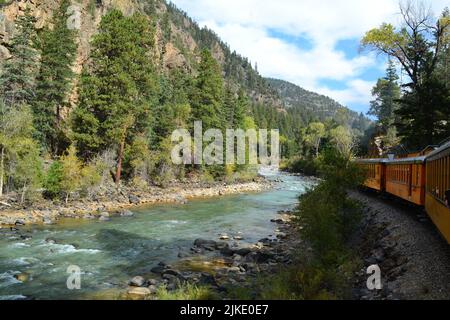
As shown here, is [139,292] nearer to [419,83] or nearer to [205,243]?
[205,243]

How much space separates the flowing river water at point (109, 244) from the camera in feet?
46.5

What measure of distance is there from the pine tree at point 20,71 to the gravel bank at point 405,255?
34950 mm

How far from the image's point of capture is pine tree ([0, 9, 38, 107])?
126ft

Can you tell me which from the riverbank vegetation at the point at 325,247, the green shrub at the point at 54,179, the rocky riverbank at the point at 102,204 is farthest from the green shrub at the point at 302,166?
the riverbank vegetation at the point at 325,247

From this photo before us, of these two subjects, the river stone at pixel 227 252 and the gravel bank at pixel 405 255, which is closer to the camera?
the gravel bank at pixel 405 255

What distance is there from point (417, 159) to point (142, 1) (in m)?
131

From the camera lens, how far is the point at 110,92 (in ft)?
121

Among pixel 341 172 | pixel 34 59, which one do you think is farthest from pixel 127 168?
pixel 341 172

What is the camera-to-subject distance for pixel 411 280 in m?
10.2

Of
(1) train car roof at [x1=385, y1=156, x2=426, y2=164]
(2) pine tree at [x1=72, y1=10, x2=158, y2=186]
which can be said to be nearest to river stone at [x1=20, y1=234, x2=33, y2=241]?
(2) pine tree at [x1=72, y1=10, x2=158, y2=186]

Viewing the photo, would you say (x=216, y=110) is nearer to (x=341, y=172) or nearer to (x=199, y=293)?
(x=341, y=172)

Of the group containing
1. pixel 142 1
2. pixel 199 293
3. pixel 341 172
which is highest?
pixel 142 1

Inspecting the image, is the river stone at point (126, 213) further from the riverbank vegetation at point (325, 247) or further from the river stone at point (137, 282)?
the riverbank vegetation at point (325, 247)

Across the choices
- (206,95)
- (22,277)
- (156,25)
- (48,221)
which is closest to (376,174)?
(22,277)
